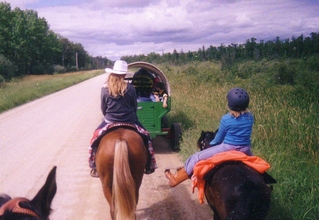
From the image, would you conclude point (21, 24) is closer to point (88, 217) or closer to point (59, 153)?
point (59, 153)

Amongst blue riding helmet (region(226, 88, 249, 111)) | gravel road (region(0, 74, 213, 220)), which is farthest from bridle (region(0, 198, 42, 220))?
blue riding helmet (region(226, 88, 249, 111))

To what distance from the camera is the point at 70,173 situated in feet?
22.4

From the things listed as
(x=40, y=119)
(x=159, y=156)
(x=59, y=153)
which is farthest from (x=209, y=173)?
(x=40, y=119)

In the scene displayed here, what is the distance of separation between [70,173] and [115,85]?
295cm

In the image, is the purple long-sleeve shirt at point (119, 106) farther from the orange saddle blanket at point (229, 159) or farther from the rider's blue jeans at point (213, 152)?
the orange saddle blanket at point (229, 159)

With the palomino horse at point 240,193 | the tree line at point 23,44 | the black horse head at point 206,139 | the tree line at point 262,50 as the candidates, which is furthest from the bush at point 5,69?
the palomino horse at point 240,193

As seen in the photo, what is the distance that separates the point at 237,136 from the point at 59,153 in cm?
539

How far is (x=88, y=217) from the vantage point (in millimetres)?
4953

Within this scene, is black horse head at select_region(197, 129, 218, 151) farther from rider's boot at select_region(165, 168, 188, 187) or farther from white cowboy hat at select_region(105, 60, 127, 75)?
white cowboy hat at select_region(105, 60, 127, 75)

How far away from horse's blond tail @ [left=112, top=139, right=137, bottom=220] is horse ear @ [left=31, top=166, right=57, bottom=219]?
2050mm

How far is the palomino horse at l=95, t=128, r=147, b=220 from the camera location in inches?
155

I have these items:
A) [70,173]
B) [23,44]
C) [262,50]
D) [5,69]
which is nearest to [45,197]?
[70,173]

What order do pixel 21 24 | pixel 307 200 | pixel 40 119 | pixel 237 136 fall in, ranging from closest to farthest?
pixel 237 136
pixel 307 200
pixel 40 119
pixel 21 24

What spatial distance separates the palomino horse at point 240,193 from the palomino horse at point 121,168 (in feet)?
3.39
